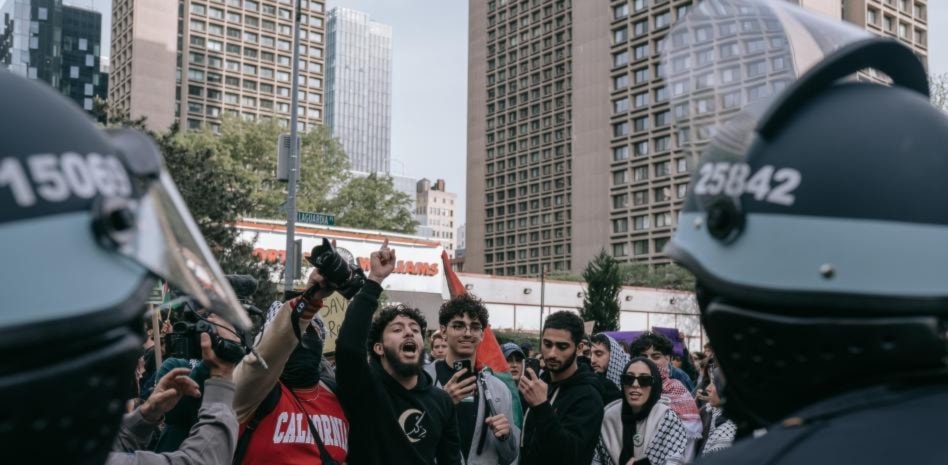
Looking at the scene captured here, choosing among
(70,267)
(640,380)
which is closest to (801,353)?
(70,267)

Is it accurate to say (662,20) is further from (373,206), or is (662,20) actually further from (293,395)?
(293,395)

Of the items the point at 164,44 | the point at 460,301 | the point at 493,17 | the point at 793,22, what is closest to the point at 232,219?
the point at 460,301

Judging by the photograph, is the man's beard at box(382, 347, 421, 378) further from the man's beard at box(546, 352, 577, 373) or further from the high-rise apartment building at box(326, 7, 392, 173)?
the high-rise apartment building at box(326, 7, 392, 173)

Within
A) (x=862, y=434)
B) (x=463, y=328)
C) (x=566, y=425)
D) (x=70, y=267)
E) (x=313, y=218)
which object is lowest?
(x=566, y=425)

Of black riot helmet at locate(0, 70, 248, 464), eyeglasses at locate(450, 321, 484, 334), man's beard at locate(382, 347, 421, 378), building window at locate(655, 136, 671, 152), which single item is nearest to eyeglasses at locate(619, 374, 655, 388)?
eyeglasses at locate(450, 321, 484, 334)

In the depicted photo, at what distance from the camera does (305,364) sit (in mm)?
4715

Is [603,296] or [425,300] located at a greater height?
[603,296]

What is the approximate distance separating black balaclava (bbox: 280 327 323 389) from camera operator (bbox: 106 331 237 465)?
0.87 meters

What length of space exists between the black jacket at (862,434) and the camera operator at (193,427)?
2307 millimetres

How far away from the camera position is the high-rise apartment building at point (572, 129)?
79.5 m

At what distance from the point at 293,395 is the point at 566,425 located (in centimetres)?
196

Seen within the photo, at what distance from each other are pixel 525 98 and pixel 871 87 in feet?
311

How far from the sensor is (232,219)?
25.9 metres

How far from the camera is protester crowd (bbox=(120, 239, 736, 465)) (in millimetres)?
3711
